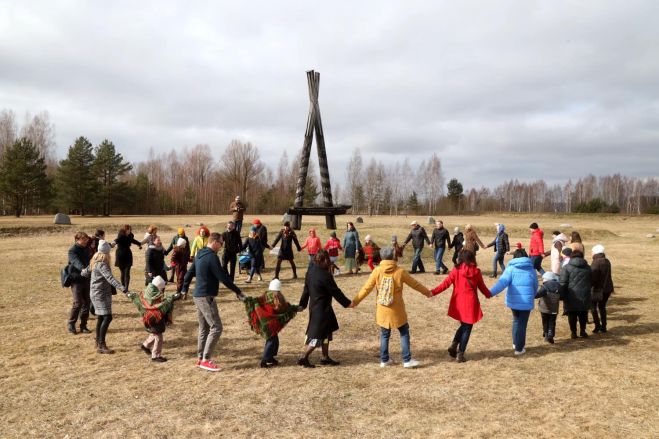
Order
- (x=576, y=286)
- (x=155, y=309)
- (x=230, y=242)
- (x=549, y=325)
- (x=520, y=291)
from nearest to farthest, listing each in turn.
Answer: (x=155, y=309), (x=520, y=291), (x=549, y=325), (x=576, y=286), (x=230, y=242)

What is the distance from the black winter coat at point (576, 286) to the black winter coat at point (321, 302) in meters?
4.68

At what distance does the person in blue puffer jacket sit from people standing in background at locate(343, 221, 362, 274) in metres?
8.86

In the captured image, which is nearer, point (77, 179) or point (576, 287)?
point (576, 287)

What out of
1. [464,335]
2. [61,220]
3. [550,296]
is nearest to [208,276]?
[464,335]

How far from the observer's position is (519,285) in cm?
748

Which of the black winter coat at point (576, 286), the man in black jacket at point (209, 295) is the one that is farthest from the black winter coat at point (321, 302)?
the black winter coat at point (576, 286)

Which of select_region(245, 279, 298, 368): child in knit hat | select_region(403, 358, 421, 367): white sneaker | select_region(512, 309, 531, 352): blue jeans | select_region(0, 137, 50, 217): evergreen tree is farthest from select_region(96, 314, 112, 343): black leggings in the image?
select_region(0, 137, 50, 217): evergreen tree

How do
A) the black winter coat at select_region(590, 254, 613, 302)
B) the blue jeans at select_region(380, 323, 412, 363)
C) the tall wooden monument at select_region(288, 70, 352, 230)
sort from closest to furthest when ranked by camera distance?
the blue jeans at select_region(380, 323, 412, 363)
the black winter coat at select_region(590, 254, 613, 302)
the tall wooden monument at select_region(288, 70, 352, 230)

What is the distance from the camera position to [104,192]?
56.8 metres

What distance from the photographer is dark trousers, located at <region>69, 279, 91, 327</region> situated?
8.54 m

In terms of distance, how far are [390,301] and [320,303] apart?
1074mm

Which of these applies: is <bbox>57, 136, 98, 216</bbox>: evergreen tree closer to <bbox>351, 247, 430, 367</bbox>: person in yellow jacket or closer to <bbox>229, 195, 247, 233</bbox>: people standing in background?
<bbox>229, 195, 247, 233</bbox>: people standing in background

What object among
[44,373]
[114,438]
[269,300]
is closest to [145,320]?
[44,373]

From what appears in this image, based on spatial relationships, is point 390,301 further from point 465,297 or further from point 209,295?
point 209,295
